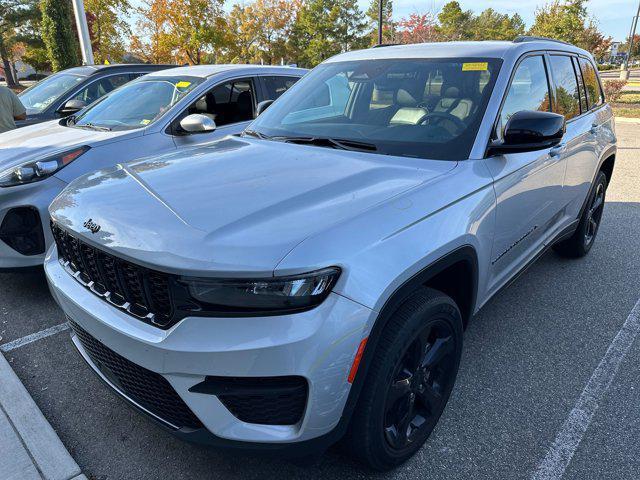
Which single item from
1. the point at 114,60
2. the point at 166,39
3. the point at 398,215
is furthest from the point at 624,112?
the point at 114,60

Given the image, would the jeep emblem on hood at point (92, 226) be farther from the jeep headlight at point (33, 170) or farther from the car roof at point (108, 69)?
the car roof at point (108, 69)

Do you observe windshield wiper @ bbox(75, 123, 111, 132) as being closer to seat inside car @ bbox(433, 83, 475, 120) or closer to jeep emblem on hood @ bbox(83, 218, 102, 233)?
jeep emblem on hood @ bbox(83, 218, 102, 233)

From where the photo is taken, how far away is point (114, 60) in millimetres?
30109

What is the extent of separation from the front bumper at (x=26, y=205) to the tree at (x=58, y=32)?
21.9 metres

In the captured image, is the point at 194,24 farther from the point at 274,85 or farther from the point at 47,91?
the point at 274,85

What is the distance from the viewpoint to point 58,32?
69.9ft

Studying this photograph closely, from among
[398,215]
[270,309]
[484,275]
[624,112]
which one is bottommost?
[624,112]

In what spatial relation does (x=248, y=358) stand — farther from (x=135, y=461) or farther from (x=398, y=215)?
(x=135, y=461)

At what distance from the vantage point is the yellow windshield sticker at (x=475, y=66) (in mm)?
2732

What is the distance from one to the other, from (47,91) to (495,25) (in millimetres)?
70496

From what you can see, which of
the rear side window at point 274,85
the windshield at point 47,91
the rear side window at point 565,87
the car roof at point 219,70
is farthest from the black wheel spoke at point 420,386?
the windshield at point 47,91

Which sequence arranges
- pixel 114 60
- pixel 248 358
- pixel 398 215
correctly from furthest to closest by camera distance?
pixel 114 60
pixel 398 215
pixel 248 358

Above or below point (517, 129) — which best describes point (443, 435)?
below

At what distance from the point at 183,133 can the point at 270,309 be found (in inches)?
130
